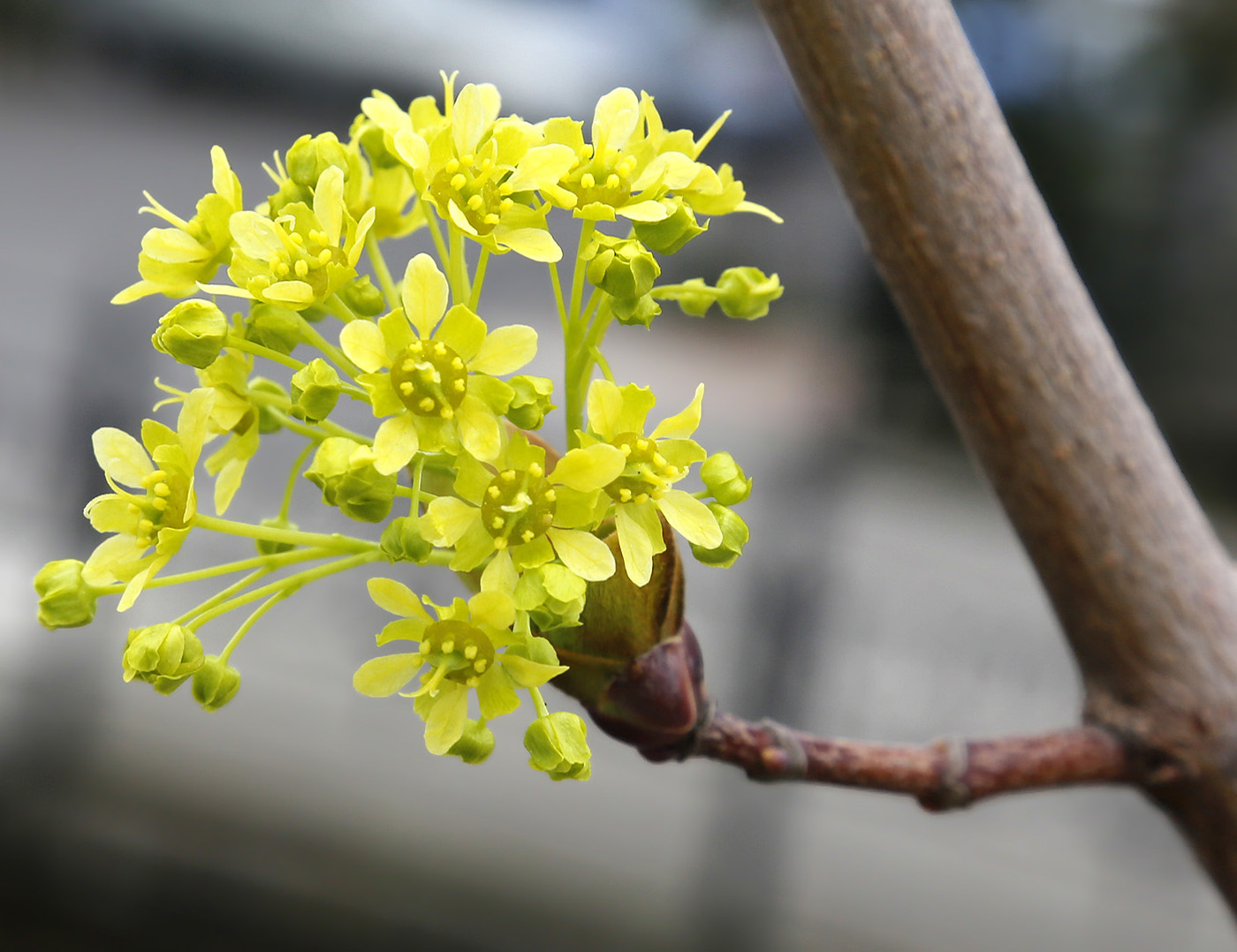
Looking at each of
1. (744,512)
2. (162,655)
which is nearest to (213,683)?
(162,655)

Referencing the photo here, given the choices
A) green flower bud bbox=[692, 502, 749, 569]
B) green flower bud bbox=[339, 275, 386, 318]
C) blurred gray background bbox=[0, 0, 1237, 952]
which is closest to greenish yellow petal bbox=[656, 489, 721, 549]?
green flower bud bbox=[692, 502, 749, 569]

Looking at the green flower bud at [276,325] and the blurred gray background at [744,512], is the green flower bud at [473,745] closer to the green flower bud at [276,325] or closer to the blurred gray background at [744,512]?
the green flower bud at [276,325]

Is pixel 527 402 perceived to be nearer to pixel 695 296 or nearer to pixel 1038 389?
pixel 695 296

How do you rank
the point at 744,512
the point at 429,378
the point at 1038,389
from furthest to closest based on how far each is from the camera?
1. the point at 744,512
2. the point at 1038,389
3. the point at 429,378

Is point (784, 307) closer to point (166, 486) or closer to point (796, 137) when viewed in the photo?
point (796, 137)

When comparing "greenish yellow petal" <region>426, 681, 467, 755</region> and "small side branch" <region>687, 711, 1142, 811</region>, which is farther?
"small side branch" <region>687, 711, 1142, 811</region>

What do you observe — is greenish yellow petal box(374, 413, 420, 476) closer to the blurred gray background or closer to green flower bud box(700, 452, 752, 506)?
green flower bud box(700, 452, 752, 506)
